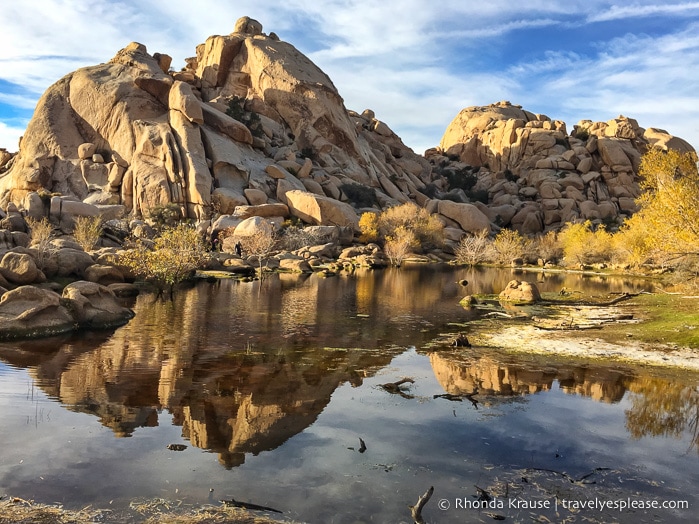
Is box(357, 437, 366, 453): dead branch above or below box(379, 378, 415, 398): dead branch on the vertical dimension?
below

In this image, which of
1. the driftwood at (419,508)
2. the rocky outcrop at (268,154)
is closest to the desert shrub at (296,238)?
the rocky outcrop at (268,154)

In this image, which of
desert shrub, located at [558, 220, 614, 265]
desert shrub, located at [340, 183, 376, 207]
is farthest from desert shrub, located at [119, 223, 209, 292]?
desert shrub, located at [558, 220, 614, 265]

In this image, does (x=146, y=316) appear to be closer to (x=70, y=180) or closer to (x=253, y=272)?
(x=253, y=272)

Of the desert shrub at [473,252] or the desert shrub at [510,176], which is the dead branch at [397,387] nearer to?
the desert shrub at [473,252]

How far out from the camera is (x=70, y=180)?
71.6m

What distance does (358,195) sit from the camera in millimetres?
Result: 84625

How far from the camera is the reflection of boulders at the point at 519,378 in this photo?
13281 millimetres

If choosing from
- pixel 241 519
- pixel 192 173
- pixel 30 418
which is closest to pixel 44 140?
pixel 192 173

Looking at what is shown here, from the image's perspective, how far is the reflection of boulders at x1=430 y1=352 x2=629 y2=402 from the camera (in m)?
13.3

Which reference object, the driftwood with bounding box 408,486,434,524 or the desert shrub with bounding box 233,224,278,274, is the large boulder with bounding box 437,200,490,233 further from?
the driftwood with bounding box 408,486,434,524

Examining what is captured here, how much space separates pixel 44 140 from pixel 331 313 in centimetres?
6808

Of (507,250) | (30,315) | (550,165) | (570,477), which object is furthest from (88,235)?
(550,165)

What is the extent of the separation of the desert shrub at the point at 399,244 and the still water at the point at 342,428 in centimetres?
4605

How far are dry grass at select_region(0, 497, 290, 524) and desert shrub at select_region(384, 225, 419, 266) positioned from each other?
191 feet
